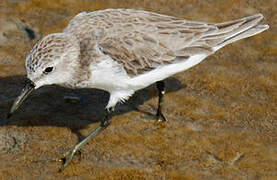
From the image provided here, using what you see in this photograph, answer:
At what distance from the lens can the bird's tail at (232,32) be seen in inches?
285

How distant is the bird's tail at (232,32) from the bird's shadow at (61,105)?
4.55ft

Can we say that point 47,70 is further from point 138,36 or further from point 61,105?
point 61,105

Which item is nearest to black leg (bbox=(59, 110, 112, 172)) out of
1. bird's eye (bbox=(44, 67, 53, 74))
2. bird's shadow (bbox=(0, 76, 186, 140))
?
bird's shadow (bbox=(0, 76, 186, 140))

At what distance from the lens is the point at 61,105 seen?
314 inches

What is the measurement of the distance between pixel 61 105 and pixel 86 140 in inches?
49.1

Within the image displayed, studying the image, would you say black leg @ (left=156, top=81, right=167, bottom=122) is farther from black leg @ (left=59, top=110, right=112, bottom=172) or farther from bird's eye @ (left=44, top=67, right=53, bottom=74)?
bird's eye @ (left=44, top=67, right=53, bottom=74)

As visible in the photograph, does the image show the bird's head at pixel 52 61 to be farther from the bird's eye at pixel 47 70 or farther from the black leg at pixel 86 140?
the black leg at pixel 86 140

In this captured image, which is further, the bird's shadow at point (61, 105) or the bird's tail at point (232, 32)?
the bird's shadow at point (61, 105)

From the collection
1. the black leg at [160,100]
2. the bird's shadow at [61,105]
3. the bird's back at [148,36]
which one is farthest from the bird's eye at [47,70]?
the black leg at [160,100]

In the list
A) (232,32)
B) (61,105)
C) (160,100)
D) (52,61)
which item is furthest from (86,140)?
(232,32)

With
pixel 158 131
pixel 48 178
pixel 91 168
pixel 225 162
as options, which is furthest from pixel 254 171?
pixel 48 178

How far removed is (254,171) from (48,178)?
289 cm

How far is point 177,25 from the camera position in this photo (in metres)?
7.17

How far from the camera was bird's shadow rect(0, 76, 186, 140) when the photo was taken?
7527 mm
